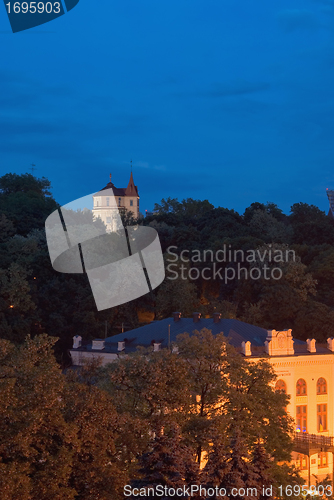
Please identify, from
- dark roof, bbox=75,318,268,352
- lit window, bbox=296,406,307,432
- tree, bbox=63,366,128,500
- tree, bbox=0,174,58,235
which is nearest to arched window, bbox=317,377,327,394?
lit window, bbox=296,406,307,432

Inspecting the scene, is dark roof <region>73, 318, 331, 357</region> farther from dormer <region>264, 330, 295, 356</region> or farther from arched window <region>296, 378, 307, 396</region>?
arched window <region>296, 378, 307, 396</region>

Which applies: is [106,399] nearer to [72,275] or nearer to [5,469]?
[5,469]

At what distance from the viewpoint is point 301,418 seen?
39.0 meters

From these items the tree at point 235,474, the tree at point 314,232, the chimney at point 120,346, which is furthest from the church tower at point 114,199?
the tree at point 235,474

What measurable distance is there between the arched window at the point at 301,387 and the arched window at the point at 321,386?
1113 mm

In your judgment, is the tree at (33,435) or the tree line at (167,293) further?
the tree line at (167,293)

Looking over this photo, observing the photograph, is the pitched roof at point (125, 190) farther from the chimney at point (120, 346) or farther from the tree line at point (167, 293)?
the chimney at point (120, 346)

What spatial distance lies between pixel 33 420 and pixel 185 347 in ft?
35.7

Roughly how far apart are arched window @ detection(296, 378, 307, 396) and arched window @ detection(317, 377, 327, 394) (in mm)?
1113

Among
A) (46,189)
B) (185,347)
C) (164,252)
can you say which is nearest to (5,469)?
(185,347)

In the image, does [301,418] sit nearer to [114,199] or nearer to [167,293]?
[167,293]

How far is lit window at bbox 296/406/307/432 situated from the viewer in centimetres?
3878

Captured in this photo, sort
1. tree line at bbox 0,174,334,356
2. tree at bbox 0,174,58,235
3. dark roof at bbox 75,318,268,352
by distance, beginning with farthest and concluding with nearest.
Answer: tree at bbox 0,174,58,235, tree line at bbox 0,174,334,356, dark roof at bbox 75,318,268,352

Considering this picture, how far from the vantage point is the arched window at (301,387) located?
3940 centimetres
